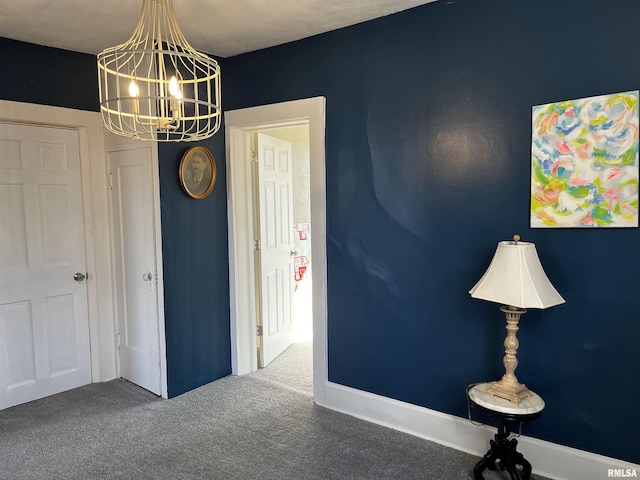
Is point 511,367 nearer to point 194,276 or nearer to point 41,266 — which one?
point 194,276

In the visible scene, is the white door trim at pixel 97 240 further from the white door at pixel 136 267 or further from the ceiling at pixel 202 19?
the ceiling at pixel 202 19

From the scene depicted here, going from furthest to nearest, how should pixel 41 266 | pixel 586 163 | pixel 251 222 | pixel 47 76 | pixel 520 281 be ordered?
pixel 251 222, pixel 41 266, pixel 47 76, pixel 586 163, pixel 520 281

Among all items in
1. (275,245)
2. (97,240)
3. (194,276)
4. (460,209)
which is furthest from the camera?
(275,245)

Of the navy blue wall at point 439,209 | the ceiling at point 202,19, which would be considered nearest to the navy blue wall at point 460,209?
the navy blue wall at point 439,209

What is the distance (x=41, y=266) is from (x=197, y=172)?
1288 millimetres

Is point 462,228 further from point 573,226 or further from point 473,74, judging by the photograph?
point 473,74

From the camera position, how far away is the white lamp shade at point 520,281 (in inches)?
77.8

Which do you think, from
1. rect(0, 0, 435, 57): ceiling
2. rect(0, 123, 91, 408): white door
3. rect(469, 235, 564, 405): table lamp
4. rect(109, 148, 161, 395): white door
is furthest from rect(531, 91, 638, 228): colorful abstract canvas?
rect(0, 123, 91, 408): white door

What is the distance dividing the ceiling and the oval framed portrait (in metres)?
0.76

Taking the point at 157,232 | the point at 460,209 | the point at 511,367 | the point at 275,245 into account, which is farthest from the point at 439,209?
the point at 157,232

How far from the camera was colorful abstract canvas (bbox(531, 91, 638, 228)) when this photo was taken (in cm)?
201

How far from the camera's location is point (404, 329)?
2748 mm

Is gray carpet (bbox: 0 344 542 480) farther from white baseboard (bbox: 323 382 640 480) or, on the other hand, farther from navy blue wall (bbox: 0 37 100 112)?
navy blue wall (bbox: 0 37 100 112)

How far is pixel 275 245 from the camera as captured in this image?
392 cm
